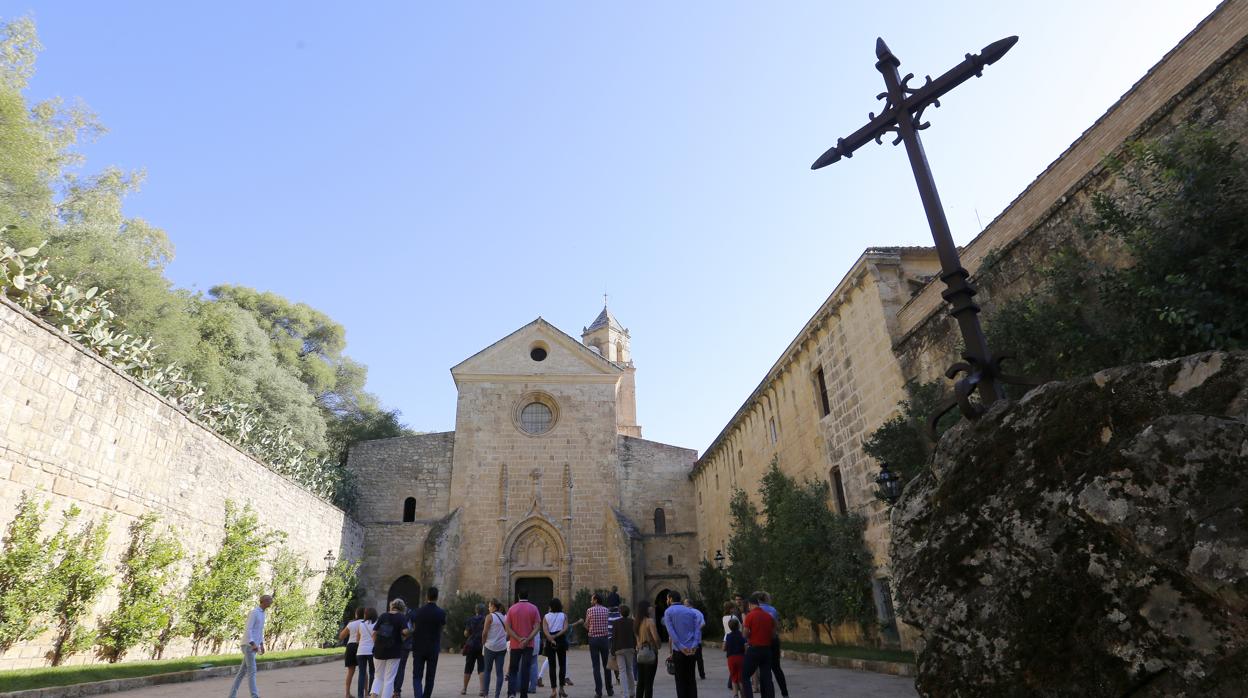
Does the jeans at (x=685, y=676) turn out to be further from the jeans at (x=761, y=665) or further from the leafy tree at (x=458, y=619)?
the leafy tree at (x=458, y=619)

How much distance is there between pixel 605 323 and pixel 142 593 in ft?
125

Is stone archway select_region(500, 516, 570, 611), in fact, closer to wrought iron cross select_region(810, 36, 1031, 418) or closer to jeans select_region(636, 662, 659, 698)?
jeans select_region(636, 662, 659, 698)

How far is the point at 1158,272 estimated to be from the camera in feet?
18.4

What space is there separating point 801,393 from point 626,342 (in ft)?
110

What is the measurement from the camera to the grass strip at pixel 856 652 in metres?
9.68

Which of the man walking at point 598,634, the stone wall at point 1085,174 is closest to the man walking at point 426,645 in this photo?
the man walking at point 598,634

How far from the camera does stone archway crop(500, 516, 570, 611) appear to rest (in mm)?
23547

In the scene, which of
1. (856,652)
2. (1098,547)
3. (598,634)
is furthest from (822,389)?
(1098,547)

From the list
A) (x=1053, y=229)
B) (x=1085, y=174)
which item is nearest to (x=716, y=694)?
(x=1053, y=229)

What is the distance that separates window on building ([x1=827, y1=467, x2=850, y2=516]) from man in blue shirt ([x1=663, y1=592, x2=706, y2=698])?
671cm

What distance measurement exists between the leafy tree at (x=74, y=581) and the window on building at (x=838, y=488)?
41.5ft

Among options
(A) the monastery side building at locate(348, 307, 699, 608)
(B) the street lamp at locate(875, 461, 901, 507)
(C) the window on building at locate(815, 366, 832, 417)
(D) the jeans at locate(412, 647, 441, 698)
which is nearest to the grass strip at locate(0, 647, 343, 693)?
(D) the jeans at locate(412, 647, 441, 698)

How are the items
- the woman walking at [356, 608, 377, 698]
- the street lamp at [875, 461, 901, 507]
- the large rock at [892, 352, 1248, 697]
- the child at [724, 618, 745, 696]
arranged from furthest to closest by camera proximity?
the street lamp at [875, 461, 901, 507] → the woman walking at [356, 608, 377, 698] → the child at [724, 618, 745, 696] → the large rock at [892, 352, 1248, 697]

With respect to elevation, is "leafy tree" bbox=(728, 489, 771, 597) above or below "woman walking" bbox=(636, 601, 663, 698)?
above
